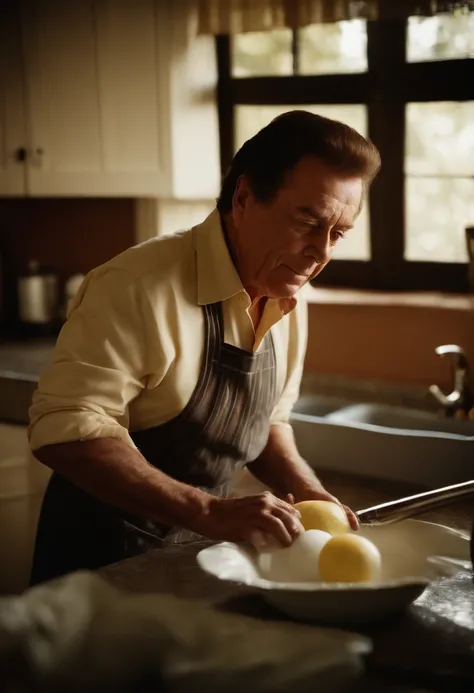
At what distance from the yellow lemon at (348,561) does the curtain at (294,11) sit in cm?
170

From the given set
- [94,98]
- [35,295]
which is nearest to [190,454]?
[94,98]

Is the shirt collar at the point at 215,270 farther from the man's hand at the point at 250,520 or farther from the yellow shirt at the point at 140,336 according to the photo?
the man's hand at the point at 250,520

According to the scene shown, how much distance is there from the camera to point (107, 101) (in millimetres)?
2947

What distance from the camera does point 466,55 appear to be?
262cm

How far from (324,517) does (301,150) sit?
1.81 ft

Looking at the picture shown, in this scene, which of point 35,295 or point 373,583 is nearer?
point 373,583

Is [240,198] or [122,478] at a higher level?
[240,198]

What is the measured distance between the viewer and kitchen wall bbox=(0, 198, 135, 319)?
3.24m

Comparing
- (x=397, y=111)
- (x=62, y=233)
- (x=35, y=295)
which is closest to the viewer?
(x=397, y=111)

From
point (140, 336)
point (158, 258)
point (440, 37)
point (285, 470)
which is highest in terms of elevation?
point (440, 37)

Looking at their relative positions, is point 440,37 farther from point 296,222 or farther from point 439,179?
point 296,222

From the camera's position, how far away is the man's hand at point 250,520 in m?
1.17

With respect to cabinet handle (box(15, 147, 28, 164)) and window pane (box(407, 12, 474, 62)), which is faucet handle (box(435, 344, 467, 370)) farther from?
cabinet handle (box(15, 147, 28, 164))

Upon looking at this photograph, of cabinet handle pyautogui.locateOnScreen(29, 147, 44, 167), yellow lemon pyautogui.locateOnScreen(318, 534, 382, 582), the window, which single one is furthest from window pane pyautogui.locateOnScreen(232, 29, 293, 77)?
yellow lemon pyautogui.locateOnScreen(318, 534, 382, 582)
